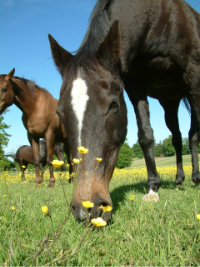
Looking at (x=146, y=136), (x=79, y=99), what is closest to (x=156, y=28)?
(x=146, y=136)

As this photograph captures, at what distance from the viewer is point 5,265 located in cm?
116

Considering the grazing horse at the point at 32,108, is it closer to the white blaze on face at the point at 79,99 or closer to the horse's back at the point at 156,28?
the horse's back at the point at 156,28

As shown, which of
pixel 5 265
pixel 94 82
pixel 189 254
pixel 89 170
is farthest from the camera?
pixel 94 82

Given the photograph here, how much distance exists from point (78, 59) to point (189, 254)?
2333mm

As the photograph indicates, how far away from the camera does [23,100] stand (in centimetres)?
698

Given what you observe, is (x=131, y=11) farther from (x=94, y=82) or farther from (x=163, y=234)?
(x=163, y=234)

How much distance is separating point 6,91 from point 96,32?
4627 millimetres

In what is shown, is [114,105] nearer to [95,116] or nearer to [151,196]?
[95,116]

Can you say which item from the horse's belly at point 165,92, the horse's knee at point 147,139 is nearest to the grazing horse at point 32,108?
the horse's belly at point 165,92

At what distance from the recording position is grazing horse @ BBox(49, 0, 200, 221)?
221cm

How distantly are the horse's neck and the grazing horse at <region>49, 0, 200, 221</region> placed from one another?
13.1 ft

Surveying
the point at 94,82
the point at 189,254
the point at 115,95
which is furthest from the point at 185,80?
the point at 189,254

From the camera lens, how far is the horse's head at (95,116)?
1947mm

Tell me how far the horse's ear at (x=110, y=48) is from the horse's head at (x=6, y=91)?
4865 mm
